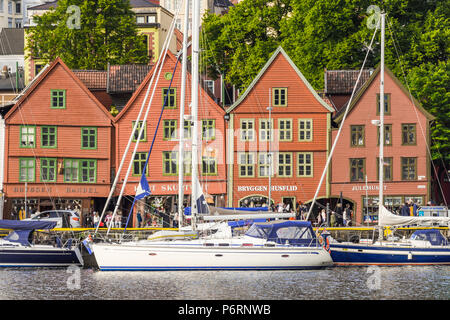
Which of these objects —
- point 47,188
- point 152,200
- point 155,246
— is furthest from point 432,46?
point 155,246

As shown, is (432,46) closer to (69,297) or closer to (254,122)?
(254,122)

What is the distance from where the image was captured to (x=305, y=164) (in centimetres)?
7656

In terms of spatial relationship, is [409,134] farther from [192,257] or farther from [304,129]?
[192,257]

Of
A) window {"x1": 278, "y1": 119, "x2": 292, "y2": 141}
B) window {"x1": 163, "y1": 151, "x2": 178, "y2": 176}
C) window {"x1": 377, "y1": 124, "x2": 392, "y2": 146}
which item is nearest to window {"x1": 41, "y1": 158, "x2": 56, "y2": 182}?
window {"x1": 163, "y1": 151, "x2": 178, "y2": 176}

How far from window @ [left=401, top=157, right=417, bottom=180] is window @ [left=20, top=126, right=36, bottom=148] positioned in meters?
28.3

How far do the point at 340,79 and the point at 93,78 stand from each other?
68.0 ft

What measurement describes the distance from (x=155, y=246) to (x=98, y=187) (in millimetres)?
29182

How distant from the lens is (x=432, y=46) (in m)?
82.0

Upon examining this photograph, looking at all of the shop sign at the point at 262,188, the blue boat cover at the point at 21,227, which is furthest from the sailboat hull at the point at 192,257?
the shop sign at the point at 262,188

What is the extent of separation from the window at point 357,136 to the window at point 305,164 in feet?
11.3

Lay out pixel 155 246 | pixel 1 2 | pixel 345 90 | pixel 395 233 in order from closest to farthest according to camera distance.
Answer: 1. pixel 155 246
2. pixel 395 233
3. pixel 345 90
4. pixel 1 2

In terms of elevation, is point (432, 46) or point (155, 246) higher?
point (432, 46)

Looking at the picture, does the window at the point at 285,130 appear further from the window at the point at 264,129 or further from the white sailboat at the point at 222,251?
the white sailboat at the point at 222,251

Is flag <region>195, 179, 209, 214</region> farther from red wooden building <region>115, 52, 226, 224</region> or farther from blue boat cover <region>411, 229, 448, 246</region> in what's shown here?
red wooden building <region>115, 52, 226, 224</region>
